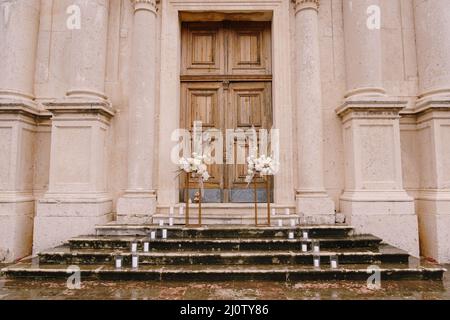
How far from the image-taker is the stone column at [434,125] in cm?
537

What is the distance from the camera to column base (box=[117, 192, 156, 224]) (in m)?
5.87

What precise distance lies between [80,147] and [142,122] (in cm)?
116

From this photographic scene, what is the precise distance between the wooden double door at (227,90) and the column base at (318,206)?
1001 millimetres

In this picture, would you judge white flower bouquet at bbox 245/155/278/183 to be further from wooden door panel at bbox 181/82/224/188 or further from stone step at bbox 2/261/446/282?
stone step at bbox 2/261/446/282

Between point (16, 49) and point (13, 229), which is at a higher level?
point (16, 49)

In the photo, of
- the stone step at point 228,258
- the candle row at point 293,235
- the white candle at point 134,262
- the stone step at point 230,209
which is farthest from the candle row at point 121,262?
the candle row at point 293,235

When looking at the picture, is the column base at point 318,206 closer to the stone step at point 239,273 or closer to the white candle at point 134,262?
the stone step at point 239,273

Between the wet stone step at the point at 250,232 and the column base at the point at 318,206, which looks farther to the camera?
the column base at the point at 318,206

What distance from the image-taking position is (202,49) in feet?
23.1

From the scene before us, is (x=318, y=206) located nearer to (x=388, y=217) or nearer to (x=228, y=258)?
(x=388, y=217)

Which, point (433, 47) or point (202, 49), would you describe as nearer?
point (433, 47)

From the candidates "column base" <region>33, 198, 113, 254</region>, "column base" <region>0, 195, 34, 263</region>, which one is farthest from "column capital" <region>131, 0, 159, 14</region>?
"column base" <region>0, 195, 34, 263</region>

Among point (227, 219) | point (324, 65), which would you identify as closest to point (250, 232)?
point (227, 219)

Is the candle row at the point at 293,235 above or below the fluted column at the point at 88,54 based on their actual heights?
below
